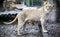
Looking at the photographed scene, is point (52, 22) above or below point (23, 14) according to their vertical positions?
below

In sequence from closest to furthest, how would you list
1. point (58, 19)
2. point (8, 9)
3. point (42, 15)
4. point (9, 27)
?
point (42, 15) → point (9, 27) → point (58, 19) → point (8, 9)

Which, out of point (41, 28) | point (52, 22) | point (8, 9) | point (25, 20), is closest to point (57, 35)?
point (41, 28)

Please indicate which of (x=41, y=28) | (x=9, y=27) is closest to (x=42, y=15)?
(x=41, y=28)

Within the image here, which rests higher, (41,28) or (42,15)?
(42,15)

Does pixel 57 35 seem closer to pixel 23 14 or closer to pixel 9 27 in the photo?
pixel 23 14

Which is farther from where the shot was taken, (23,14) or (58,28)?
(58,28)

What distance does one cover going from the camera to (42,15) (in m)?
4.76

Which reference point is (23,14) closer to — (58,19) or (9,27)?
(9,27)

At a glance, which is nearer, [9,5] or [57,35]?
[57,35]

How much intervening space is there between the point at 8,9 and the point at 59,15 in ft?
10.8

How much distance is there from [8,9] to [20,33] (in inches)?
161

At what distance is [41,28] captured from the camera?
4949 millimetres

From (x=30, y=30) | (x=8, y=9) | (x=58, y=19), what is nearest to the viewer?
(x=30, y=30)

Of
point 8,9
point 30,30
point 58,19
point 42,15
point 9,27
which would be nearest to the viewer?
point 42,15
